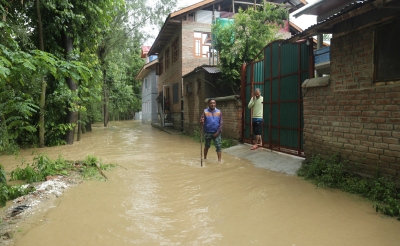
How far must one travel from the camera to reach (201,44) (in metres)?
16.5

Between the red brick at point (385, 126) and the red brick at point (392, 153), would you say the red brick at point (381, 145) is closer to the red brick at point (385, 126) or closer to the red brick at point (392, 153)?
the red brick at point (392, 153)

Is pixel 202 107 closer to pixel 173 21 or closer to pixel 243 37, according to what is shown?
pixel 243 37

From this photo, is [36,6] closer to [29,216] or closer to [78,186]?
[78,186]

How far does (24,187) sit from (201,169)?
3.48 metres

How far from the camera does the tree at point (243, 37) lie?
11.8m

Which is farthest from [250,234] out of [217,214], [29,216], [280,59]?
[280,59]

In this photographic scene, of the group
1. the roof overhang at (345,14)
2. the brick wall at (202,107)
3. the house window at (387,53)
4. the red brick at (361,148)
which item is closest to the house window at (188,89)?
the brick wall at (202,107)

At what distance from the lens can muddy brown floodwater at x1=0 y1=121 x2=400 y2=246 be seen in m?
2.89

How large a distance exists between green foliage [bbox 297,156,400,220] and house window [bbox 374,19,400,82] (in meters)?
1.51

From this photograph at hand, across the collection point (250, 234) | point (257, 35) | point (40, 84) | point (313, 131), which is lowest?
point (250, 234)

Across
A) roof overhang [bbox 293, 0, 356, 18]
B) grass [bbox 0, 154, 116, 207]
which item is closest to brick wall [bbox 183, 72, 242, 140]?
roof overhang [bbox 293, 0, 356, 18]

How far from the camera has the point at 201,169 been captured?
640cm

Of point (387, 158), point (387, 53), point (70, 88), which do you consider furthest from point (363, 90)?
point (70, 88)

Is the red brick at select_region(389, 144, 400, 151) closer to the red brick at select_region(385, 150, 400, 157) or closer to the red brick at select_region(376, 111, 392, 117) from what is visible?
the red brick at select_region(385, 150, 400, 157)
